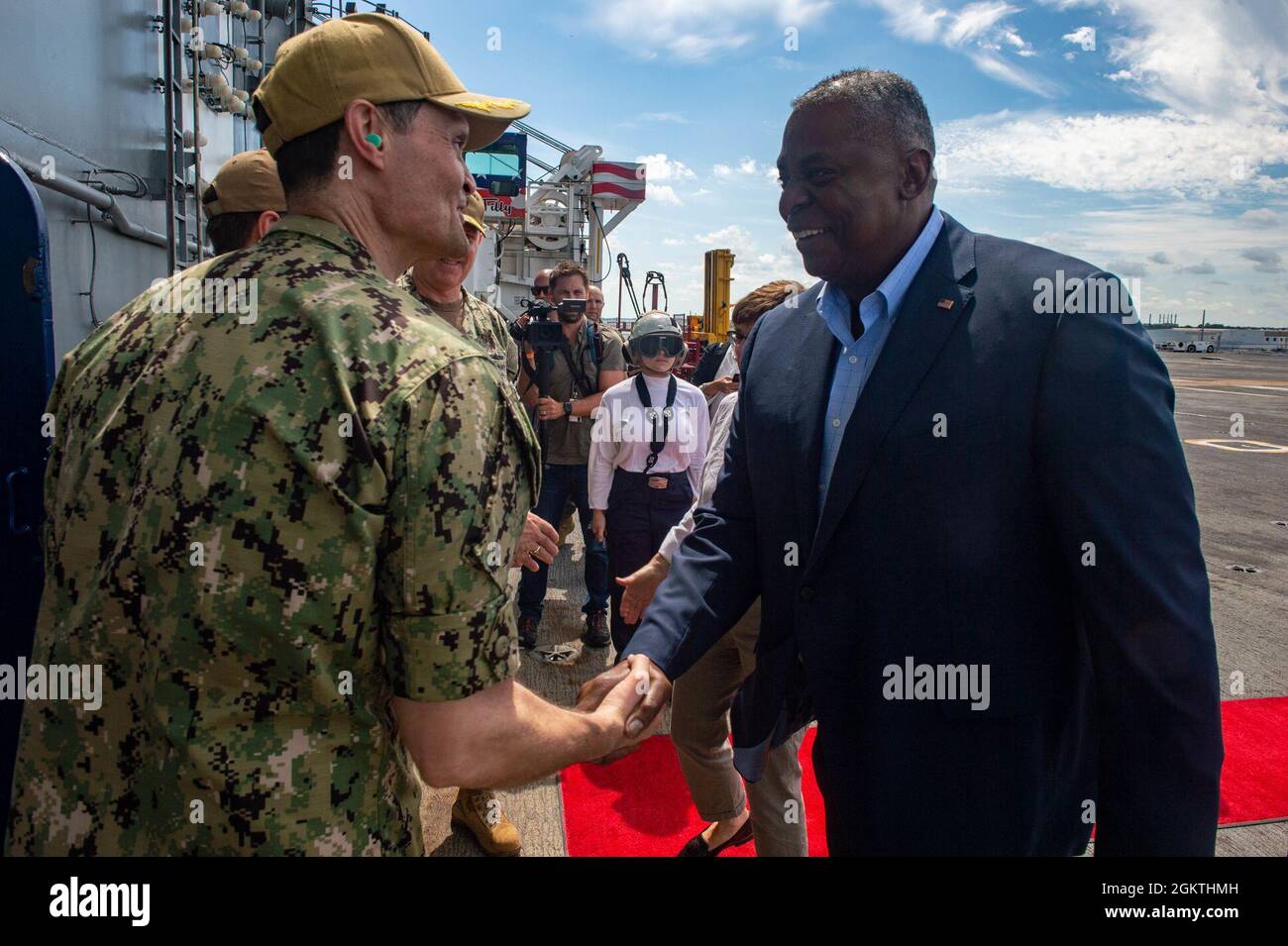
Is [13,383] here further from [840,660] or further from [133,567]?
[840,660]

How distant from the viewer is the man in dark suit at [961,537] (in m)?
1.45

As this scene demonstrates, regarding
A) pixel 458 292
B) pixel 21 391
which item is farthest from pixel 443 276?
pixel 21 391

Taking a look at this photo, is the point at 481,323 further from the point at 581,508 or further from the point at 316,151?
Result: the point at 316,151

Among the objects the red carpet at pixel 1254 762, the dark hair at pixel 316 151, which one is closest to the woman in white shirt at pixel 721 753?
the dark hair at pixel 316 151

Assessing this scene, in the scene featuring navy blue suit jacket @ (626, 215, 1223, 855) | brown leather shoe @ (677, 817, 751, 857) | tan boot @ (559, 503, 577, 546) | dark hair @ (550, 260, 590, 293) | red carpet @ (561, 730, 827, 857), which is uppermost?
dark hair @ (550, 260, 590, 293)

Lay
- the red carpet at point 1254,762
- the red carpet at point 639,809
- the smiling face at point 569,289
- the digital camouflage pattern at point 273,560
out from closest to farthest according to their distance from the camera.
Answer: the digital camouflage pattern at point 273,560, the red carpet at point 639,809, the red carpet at point 1254,762, the smiling face at point 569,289

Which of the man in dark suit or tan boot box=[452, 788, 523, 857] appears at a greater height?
the man in dark suit

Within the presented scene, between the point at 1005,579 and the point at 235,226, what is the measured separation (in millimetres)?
2678

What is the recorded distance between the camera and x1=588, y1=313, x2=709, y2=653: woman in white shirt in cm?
485

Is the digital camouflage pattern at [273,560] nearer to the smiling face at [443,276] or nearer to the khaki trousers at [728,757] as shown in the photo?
the khaki trousers at [728,757]

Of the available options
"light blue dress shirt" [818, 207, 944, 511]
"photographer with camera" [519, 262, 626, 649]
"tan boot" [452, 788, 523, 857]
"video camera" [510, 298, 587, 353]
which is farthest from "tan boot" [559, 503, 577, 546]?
"light blue dress shirt" [818, 207, 944, 511]

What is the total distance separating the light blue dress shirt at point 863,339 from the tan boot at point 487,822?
2184 mm

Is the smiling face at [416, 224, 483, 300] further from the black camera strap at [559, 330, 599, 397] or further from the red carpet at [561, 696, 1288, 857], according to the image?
the red carpet at [561, 696, 1288, 857]

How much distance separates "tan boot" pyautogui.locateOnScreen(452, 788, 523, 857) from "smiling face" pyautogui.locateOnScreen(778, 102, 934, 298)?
2503 mm
